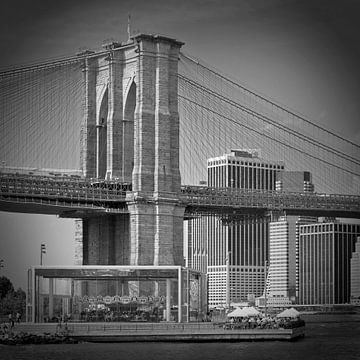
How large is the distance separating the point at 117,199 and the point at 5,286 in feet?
64.4

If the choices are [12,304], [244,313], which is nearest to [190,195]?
[12,304]

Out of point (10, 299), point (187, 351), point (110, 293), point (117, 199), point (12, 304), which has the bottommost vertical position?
point (187, 351)

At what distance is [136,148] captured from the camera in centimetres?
9506

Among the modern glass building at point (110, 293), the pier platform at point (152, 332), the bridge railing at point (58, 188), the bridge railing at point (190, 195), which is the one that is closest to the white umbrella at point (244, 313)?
the modern glass building at point (110, 293)

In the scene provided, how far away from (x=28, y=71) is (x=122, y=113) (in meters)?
10.6

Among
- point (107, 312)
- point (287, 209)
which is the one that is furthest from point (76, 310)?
point (287, 209)

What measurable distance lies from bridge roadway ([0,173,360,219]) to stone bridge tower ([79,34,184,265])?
1.41 meters

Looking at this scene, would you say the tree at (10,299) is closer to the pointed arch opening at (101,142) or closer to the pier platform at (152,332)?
the pointed arch opening at (101,142)

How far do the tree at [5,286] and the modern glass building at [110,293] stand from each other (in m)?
28.0

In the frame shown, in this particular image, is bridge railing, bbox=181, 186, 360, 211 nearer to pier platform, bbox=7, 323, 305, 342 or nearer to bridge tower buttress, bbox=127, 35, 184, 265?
bridge tower buttress, bbox=127, 35, 184, 265

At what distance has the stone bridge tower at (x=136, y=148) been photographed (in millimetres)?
94375

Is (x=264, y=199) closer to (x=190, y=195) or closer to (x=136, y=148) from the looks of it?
(x=190, y=195)

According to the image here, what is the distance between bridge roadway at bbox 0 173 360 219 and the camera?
91000 millimetres

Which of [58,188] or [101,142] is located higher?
[101,142]
